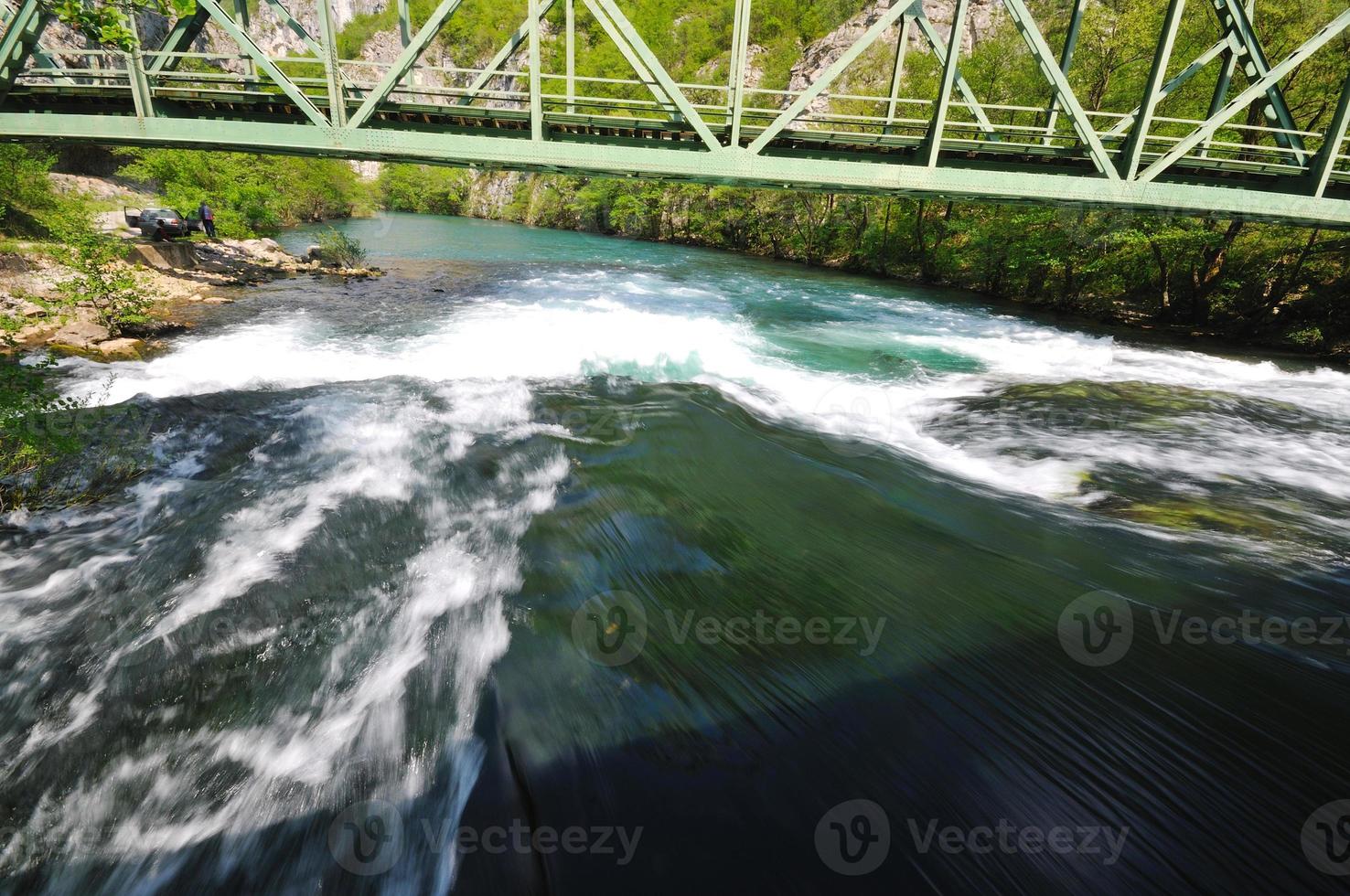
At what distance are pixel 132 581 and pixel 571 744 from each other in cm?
362

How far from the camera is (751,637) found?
3.38 metres

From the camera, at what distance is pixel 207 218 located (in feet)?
63.3

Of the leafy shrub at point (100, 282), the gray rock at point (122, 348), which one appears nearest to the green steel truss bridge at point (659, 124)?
the leafy shrub at point (100, 282)

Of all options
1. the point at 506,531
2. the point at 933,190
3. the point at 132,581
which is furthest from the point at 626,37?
the point at 132,581

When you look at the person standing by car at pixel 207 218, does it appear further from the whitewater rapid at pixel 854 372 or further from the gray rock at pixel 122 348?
the gray rock at pixel 122 348

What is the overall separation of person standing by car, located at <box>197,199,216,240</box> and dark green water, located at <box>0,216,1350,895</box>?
709 inches

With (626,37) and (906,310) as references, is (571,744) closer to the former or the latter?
(626,37)

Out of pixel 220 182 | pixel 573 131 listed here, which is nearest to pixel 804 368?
pixel 573 131

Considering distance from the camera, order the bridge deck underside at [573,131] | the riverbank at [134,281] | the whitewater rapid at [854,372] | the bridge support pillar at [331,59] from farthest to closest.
Result: 1. the bridge deck underside at [573,131]
2. the bridge support pillar at [331,59]
3. the riverbank at [134,281]
4. the whitewater rapid at [854,372]

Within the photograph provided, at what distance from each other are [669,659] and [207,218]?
2556cm

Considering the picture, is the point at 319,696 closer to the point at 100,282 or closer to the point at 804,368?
the point at 804,368

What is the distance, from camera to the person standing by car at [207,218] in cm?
1922

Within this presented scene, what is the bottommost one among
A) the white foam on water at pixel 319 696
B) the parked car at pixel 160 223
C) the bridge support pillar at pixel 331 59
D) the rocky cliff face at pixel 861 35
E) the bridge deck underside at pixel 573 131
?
the white foam on water at pixel 319 696

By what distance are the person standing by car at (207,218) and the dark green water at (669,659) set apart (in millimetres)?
18020
